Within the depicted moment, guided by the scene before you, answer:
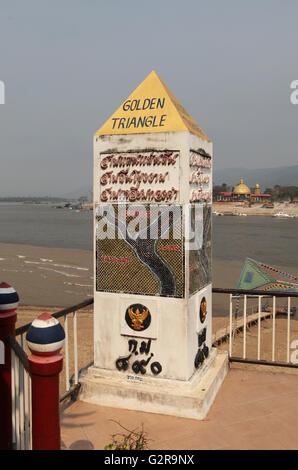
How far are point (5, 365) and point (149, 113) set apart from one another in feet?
9.12

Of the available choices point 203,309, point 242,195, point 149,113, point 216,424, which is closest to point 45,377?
point 216,424

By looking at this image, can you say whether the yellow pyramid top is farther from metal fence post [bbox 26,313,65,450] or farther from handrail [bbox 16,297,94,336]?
metal fence post [bbox 26,313,65,450]

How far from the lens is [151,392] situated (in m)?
4.27

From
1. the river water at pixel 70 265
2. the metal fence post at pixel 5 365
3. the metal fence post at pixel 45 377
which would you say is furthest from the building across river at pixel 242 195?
the metal fence post at pixel 45 377

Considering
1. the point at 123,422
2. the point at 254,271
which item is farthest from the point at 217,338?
the point at 123,422

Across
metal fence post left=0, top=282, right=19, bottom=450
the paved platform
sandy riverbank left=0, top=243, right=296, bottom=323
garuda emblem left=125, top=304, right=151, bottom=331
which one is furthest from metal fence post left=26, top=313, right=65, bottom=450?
sandy riverbank left=0, top=243, right=296, bottom=323

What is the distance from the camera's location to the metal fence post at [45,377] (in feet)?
7.82

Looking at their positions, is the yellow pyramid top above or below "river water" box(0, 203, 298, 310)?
above

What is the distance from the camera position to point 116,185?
177 inches

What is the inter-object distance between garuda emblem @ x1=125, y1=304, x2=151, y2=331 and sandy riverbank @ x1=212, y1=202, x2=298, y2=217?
122 meters

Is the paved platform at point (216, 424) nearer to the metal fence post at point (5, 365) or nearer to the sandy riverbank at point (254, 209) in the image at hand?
the metal fence post at point (5, 365)

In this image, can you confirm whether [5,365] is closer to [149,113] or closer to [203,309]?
[203,309]

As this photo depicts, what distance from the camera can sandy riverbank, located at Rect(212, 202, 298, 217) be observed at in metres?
127

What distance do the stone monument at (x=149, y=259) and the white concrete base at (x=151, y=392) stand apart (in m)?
0.01
